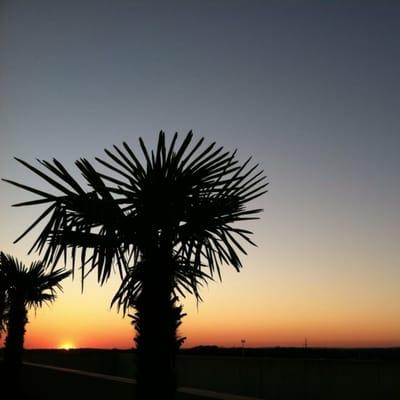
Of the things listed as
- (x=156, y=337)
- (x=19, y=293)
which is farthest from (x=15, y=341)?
(x=156, y=337)

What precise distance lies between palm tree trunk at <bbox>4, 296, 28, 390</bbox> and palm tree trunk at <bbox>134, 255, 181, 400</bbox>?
7.75 meters

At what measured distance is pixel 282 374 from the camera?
1936 centimetres

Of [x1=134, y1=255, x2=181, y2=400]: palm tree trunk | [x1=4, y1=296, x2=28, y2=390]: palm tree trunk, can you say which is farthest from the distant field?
[x1=134, y1=255, x2=181, y2=400]: palm tree trunk

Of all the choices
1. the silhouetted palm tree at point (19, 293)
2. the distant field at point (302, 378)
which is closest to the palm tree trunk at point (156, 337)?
the silhouetted palm tree at point (19, 293)

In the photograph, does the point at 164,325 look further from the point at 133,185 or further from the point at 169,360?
the point at 133,185

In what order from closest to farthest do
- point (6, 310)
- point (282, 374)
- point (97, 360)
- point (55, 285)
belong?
point (55, 285) < point (6, 310) < point (282, 374) < point (97, 360)

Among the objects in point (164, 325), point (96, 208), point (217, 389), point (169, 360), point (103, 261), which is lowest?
point (217, 389)

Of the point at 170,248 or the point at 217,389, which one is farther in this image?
the point at 217,389

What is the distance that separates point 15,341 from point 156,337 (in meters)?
8.25

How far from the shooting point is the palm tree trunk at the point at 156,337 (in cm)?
527

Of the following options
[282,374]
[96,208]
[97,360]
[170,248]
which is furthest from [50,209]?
[97,360]

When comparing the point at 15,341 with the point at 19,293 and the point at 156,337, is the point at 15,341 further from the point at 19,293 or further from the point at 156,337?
the point at 156,337

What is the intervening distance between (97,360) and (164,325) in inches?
922

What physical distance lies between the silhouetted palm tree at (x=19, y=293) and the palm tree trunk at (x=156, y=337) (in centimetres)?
734
